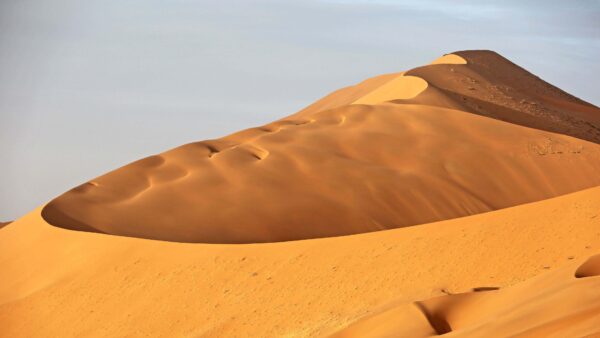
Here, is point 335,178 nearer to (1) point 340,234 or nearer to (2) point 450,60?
(1) point 340,234

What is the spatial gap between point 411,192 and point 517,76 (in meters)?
19.8

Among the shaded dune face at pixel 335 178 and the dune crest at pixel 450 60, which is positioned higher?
the dune crest at pixel 450 60

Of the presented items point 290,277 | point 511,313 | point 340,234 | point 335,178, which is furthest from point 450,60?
point 511,313

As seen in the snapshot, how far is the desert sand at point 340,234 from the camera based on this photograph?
12750mm

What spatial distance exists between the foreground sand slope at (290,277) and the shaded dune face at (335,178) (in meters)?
3.53

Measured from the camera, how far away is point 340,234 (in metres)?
23.0

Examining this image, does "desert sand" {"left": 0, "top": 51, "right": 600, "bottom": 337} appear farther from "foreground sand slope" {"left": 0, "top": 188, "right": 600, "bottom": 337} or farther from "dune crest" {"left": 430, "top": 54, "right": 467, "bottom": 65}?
"dune crest" {"left": 430, "top": 54, "right": 467, "bottom": 65}

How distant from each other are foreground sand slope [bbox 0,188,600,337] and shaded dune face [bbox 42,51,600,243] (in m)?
3.53

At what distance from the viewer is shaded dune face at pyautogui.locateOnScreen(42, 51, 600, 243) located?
73.0 ft

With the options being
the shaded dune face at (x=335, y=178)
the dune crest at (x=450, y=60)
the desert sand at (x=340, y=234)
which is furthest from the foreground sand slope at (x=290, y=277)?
the dune crest at (x=450, y=60)

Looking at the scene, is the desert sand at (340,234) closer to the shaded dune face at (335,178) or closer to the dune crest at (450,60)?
the shaded dune face at (335,178)

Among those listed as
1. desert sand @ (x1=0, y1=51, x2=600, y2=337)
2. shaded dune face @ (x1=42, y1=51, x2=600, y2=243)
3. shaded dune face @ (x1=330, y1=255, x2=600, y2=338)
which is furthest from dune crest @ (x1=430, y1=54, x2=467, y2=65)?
shaded dune face @ (x1=330, y1=255, x2=600, y2=338)

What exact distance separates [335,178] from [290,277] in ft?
32.4

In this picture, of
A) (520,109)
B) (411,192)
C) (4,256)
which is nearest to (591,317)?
(4,256)
